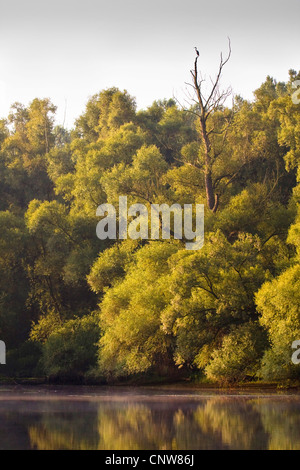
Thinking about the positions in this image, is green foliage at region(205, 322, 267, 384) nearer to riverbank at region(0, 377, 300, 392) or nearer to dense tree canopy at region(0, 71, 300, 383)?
dense tree canopy at region(0, 71, 300, 383)

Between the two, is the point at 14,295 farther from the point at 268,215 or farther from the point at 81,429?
the point at 81,429

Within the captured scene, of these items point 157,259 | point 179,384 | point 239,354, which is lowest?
point 179,384

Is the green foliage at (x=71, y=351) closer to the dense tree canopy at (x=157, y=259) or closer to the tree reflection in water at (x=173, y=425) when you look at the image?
the dense tree canopy at (x=157, y=259)

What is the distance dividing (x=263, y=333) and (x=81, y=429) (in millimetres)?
19415

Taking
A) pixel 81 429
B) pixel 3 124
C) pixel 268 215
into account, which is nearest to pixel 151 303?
pixel 268 215

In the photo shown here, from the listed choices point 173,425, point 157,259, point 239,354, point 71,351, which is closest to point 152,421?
point 173,425

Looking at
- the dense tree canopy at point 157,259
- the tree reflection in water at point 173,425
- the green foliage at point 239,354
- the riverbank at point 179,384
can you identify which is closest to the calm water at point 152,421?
the tree reflection in water at point 173,425

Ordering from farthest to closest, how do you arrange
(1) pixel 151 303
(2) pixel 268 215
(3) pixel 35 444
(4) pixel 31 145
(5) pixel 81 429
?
(4) pixel 31 145 < (2) pixel 268 215 < (1) pixel 151 303 < (5) pixel 81 429 < (3) pixel 35 444

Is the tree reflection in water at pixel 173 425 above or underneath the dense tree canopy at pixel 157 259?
underneath

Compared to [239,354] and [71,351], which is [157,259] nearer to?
[239,354]

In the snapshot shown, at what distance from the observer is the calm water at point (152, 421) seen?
1930cm

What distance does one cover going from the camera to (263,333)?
131 feet

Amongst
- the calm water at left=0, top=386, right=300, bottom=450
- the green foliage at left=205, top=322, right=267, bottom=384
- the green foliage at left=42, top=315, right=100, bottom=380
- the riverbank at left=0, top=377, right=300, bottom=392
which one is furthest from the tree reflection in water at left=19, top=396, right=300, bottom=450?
the green foliage at left=42, top=315, right=100, bottom=380

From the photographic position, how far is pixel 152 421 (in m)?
24.7
